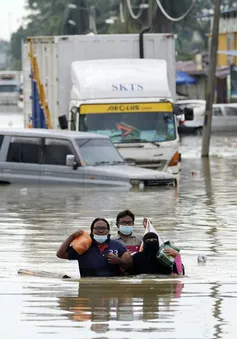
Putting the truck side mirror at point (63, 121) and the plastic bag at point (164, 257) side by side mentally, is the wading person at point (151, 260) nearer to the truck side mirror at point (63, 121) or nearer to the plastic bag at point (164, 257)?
the plastic bag at point (164, 257)

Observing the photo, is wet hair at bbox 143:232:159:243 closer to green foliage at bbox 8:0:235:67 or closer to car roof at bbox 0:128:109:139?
car roof at bbox 0:128:109:139

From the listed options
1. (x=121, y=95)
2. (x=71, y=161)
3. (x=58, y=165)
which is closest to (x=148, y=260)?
(x=71, y=161)

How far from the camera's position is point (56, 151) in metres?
28.5

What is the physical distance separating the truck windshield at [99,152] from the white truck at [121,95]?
215cm

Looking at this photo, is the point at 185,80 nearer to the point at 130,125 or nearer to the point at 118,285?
the point at 130,125

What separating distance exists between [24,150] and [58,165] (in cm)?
98

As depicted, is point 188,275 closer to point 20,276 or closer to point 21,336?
point 20,276

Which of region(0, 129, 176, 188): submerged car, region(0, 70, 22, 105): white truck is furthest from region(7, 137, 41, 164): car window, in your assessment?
region(0, 70, 22, 105): white truck

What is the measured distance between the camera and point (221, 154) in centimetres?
4400

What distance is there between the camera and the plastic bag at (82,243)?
1420 centimetres

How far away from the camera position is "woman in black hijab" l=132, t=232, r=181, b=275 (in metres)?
14.1

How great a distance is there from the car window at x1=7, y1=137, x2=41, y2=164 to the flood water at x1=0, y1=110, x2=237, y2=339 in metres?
0.68

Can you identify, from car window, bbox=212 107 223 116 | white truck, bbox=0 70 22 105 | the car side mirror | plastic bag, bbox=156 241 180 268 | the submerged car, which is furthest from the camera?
white truck, bbox=0 70 22 105

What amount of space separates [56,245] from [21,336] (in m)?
7.82
